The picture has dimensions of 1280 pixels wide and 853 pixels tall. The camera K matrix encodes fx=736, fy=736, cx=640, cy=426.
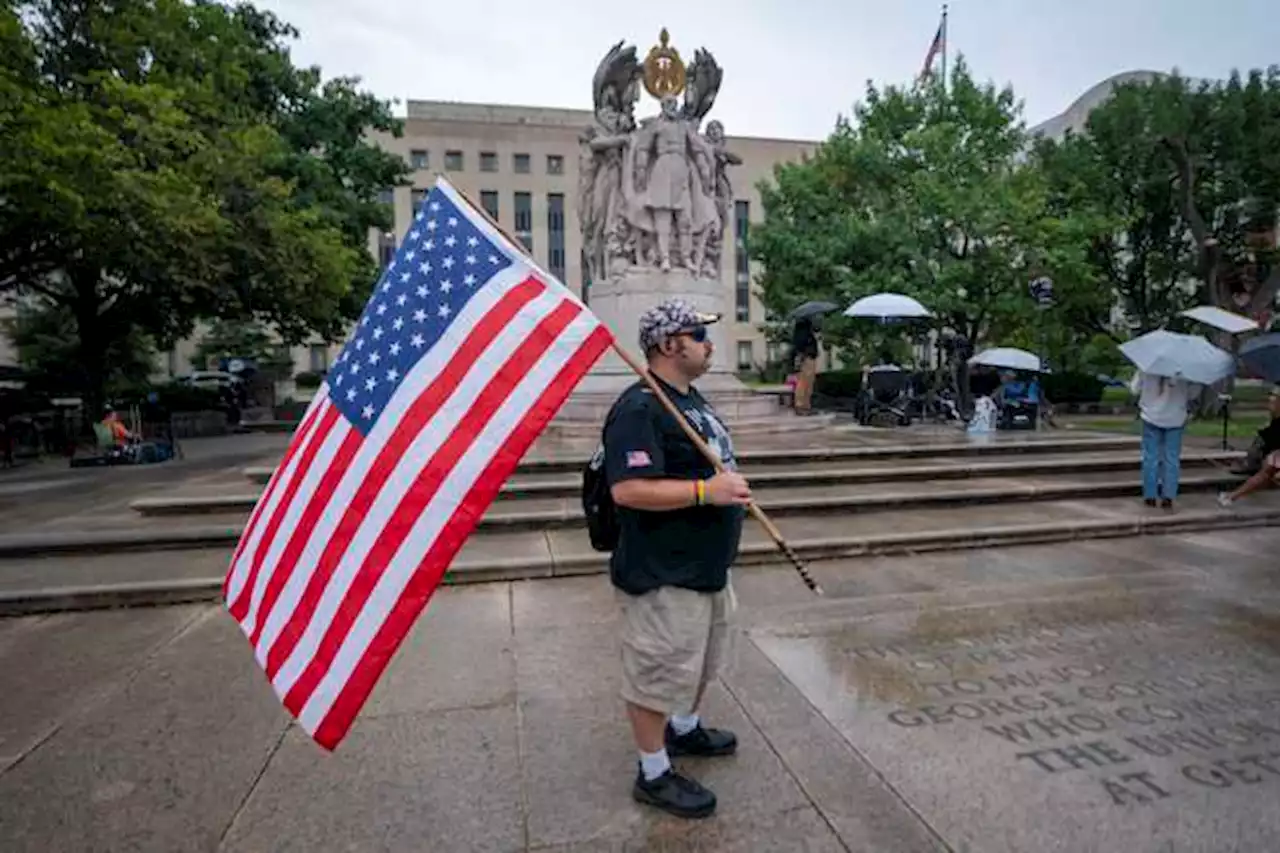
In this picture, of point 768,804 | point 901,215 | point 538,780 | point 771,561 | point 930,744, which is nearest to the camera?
point 768,804

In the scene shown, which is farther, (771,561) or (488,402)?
(771,561)

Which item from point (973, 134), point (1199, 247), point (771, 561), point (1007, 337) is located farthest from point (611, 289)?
point (1199, 247)

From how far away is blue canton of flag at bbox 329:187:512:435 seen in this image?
2654 millimetres

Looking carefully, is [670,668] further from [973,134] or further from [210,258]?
[973,134]

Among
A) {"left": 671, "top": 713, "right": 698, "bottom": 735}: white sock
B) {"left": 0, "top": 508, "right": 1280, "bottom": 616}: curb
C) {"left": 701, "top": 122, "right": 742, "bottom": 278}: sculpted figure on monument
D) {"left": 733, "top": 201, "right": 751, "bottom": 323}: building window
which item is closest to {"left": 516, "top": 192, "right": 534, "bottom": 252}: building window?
{"left": 733, "top": 201, "right": 751, "bottom": 323}: building window

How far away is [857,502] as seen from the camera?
318 inches

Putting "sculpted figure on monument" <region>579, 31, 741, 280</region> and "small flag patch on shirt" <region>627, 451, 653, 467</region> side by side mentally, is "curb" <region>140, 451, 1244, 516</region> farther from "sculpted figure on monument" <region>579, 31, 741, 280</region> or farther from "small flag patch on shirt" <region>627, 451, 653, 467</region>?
"sculpted figure on monument" <region>579, 31, 741, 280</region>

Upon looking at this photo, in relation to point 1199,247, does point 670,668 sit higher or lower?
lower

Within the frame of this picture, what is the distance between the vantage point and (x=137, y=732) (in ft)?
11.5

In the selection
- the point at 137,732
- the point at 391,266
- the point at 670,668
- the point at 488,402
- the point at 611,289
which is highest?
the point at 611,289

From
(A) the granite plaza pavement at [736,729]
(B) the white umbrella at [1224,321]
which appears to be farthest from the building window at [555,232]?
(A) the granite plaza pavement at [736,729]

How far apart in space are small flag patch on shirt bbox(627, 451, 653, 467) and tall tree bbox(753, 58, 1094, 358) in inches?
775

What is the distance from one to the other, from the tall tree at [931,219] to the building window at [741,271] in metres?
44.4

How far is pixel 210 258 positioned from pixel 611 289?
8.69 m
